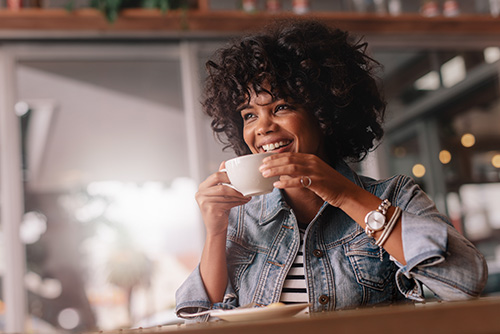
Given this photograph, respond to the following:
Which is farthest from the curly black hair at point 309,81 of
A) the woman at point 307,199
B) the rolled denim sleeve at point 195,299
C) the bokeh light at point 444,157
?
the bokeh light at point 444,157

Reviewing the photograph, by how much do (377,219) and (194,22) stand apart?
1.72 meters

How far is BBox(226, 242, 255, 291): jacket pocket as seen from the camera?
774 mm

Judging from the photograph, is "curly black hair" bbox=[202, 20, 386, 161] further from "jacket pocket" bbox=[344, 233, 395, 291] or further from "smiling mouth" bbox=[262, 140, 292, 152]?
"jacket pocket" bbox=[344, 233, 395, 291]

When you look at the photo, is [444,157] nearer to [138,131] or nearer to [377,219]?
[138,131]

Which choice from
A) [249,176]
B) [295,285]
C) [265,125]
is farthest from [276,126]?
[295,285]

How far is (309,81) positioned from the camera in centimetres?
81

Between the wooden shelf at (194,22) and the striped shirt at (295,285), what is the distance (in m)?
1.46

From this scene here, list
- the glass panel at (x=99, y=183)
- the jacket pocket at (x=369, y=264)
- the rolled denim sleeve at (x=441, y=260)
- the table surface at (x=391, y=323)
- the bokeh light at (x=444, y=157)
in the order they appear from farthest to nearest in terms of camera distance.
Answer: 1. the bokeh light at (x=444, y=157)
2. the glass panel at (x=99, y=183)
3. the jacket pocket at (x=369, y=264)
4. the rolled denim sleeve at (x=441, y=260)
5. the table surface at (x=391, y=323)

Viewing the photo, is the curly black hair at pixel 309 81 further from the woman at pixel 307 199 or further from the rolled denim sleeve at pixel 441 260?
the rolled denim sleeve at pixel 441 260

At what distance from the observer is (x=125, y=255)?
6.87 feet

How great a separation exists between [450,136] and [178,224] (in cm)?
140

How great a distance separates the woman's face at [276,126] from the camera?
0.80 m

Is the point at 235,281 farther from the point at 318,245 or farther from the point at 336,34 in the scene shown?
the point at 336,34

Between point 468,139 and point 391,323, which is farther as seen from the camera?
point 468,139
